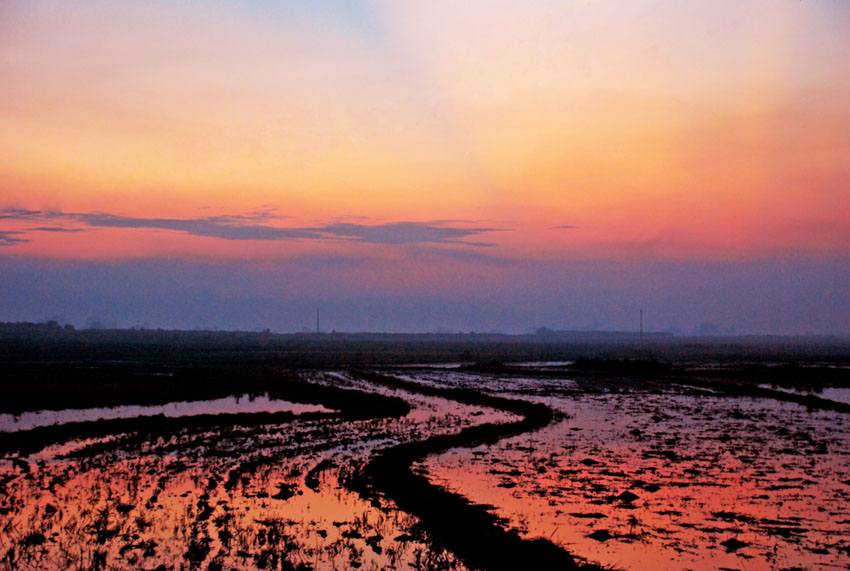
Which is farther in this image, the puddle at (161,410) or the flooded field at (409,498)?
the puddle at (161,410)

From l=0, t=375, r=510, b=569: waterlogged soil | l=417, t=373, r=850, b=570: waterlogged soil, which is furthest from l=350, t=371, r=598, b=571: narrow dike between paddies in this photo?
l=417, t=373, r=850, b=570: waterlogged soil

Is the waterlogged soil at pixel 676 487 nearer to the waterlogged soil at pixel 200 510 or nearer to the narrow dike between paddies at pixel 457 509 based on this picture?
the narrow dike between paddies at pixel 457 509

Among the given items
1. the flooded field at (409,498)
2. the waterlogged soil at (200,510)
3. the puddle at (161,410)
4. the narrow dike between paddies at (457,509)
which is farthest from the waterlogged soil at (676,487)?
the puddle at (161,410)

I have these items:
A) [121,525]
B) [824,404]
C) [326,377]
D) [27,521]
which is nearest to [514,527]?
[121,525]

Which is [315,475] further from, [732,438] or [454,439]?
[732,438]

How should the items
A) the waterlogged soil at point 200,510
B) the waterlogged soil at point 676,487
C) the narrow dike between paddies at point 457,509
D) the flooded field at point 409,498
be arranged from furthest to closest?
the waterlogged soil at point 676,487
the flooded field at point 409,498
the waterlogged soil at point 200,510
the narrow dike between paddies at point 457,509

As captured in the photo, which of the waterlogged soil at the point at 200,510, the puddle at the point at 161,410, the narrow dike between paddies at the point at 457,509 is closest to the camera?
the narrow dike between paddies at the point at 457,509

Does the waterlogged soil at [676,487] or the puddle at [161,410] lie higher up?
the waterlogged soil at [676,487]
